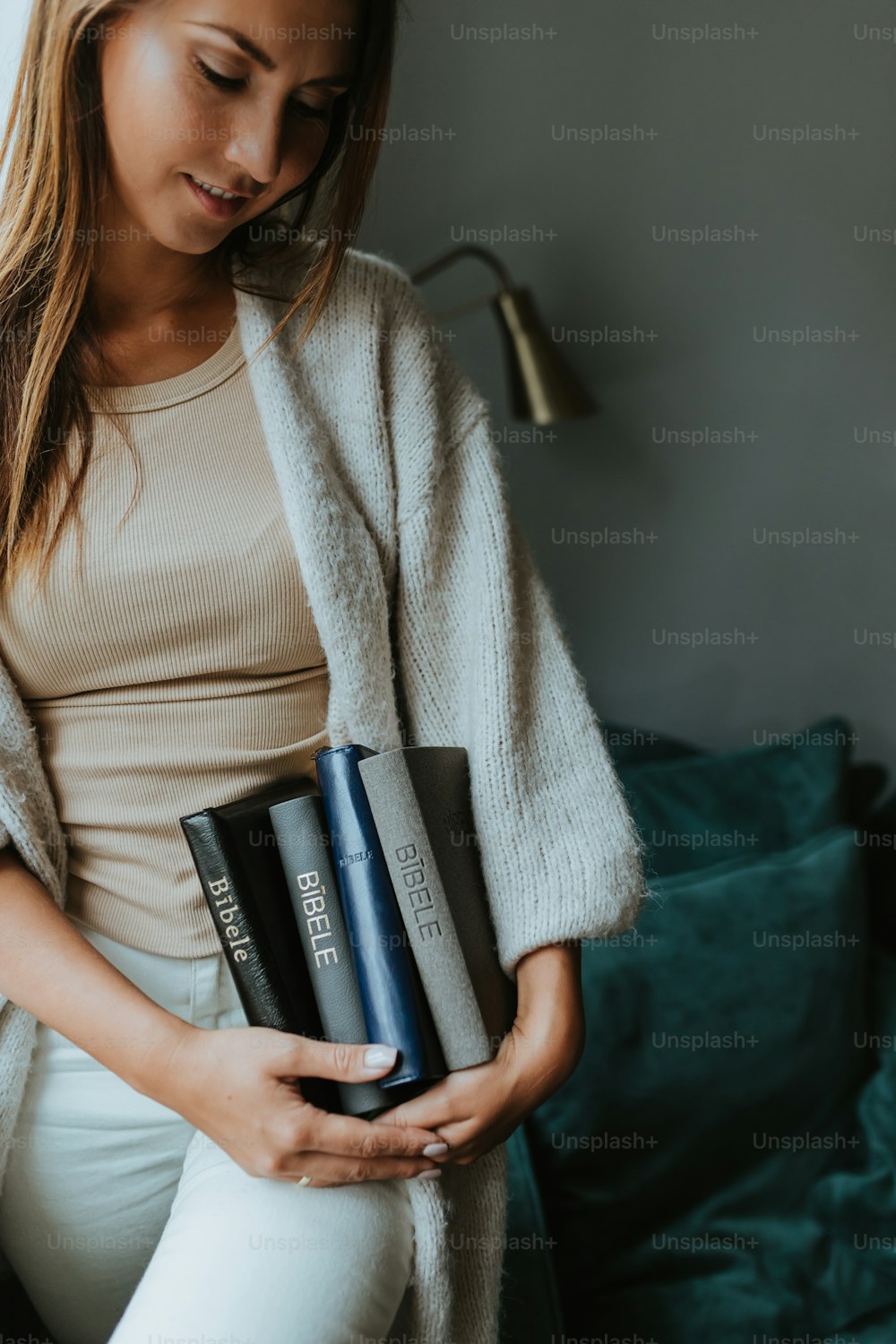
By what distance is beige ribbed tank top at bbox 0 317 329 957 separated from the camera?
2.72 ft

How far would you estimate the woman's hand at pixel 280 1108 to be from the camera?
730mm

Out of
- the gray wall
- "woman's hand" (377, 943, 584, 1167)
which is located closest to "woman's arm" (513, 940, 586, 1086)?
"woman's hand" (377, 943, 584, 1167)

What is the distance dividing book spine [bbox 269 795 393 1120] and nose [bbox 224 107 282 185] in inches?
17.3

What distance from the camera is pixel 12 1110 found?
0.82 metres

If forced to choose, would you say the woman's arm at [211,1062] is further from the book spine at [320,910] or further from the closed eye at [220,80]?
the closed eye at [220,80]

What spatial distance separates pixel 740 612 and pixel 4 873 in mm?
1394

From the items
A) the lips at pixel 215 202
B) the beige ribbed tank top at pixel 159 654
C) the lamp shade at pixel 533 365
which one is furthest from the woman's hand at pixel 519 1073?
the lamp shade at pixel 533 365

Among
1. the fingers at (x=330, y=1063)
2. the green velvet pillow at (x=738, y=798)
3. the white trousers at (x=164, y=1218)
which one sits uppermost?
the fingers at (x=330, y=1063)

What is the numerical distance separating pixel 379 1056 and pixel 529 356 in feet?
3.57

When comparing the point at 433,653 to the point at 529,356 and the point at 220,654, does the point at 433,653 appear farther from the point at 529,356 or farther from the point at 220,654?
the point at 529,356

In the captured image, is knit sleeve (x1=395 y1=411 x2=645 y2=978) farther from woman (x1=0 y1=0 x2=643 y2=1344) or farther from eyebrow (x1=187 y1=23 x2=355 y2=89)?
eyebrow (x1=187 y1=23 x2=355 y2=89)

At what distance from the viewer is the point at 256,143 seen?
0.78 metres

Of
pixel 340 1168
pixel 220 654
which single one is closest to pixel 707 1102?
pixel 340 1168

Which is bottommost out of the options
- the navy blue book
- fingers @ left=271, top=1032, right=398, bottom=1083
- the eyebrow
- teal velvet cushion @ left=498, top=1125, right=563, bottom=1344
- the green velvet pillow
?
teal velvet cushion @ left=498, top=1125, right=563, bottom=1344
